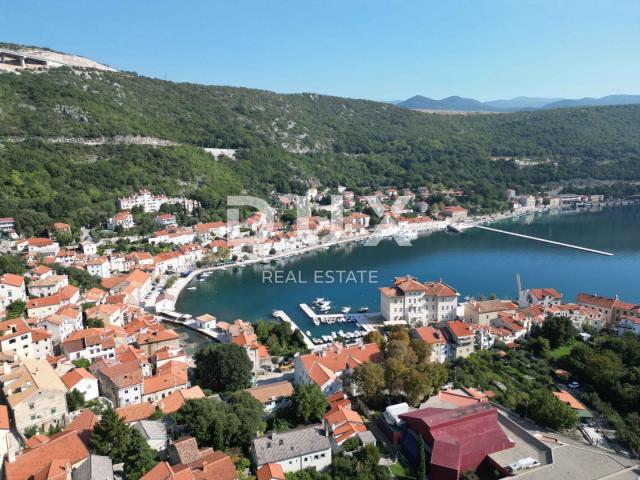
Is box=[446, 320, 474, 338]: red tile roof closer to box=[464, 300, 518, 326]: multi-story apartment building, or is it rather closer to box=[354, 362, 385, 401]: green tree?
box=[464, 300, 518, 326]: multi-story apartment building

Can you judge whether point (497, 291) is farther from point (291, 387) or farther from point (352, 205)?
point (352, 205)

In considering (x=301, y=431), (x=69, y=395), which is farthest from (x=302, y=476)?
(x=69, y=395)

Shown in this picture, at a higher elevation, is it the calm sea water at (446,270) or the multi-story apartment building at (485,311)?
the multi-story apartment building at (485,311)

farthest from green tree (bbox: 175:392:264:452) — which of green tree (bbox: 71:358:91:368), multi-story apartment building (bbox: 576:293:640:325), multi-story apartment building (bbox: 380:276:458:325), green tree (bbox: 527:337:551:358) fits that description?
multi-story apartment building (bbox: 576:293:640:325)

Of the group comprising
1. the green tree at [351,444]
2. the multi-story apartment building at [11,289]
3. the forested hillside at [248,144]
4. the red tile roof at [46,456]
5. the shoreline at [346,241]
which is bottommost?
the shoreline at [346,241]

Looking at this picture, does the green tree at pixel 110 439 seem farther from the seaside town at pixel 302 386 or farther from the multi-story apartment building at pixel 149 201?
the multi-story apartment building at pixel 149 201

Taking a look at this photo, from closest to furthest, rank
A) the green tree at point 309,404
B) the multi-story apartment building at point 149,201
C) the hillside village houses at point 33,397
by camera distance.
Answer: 1. the hillside village houses at point 33,397
2. the green tree at point 309,404
3. the multi-story apartment building at point 149,201

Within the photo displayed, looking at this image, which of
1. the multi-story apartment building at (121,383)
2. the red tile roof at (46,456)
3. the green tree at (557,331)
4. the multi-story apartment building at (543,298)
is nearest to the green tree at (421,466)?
the red tile roof at (46,456)
